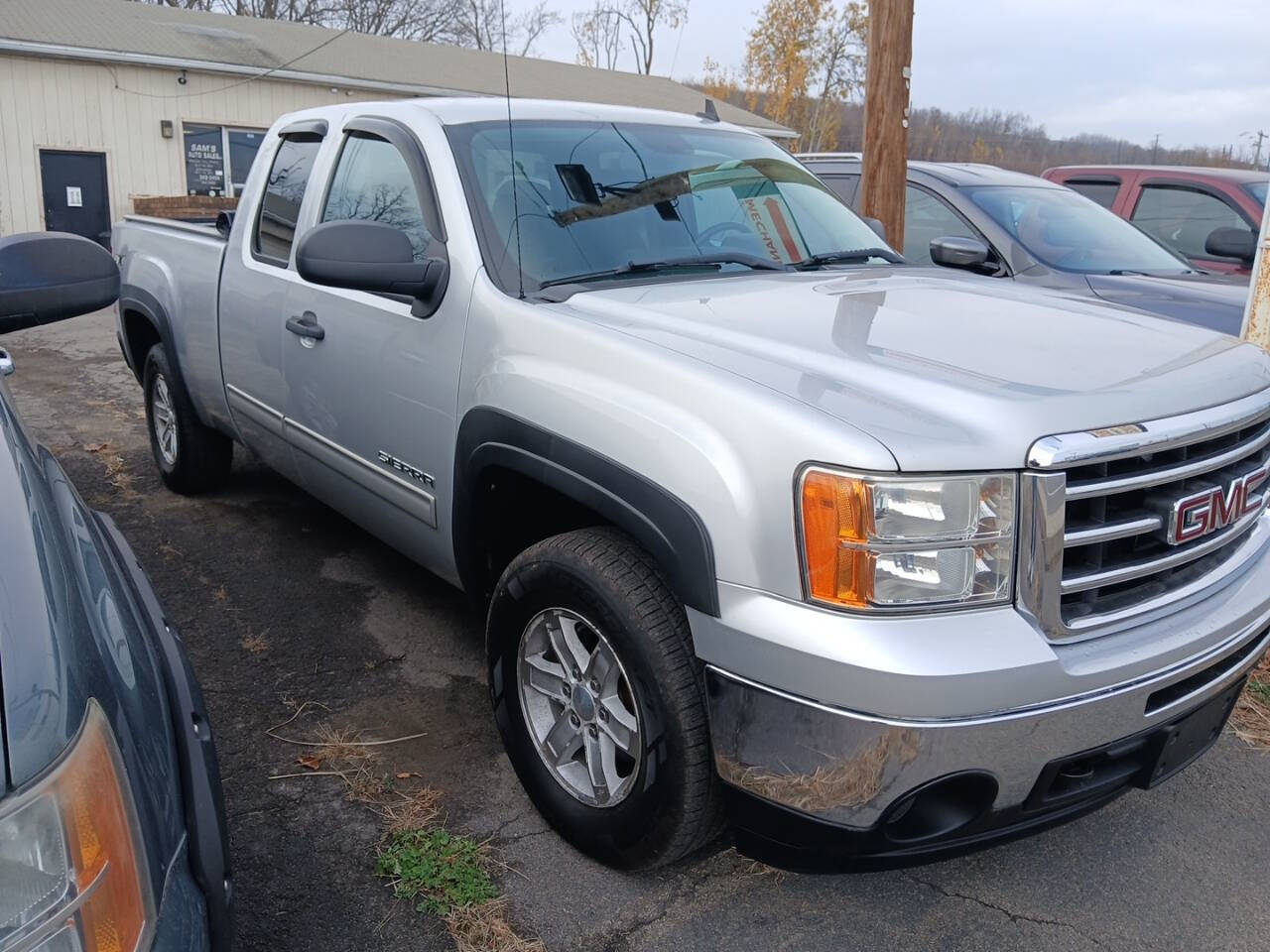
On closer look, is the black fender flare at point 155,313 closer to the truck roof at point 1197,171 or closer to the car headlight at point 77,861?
the car headlight at point 77,861

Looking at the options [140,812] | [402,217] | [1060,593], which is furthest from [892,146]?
[140,812]

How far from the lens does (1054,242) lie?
620 cm

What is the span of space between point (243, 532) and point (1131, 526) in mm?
3980

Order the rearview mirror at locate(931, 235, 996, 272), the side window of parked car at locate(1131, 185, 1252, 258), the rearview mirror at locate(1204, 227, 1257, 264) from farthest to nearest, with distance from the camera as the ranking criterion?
the side window of parked car at locate(1131, 185, 1252, 258) → the rearview mirror at locate(1204, 227, 1257, 264) → the rearview mirror at locate(931, 235, 996, 272)

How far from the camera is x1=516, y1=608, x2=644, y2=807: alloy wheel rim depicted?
8.29 ft

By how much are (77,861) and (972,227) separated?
5987 mm

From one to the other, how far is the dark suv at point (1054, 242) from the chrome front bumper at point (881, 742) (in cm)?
379

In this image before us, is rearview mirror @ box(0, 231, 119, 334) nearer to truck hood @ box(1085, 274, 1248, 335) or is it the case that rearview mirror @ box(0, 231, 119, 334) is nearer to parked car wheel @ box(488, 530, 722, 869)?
A: parked car wheel @ box(488, 530, 722, 869)

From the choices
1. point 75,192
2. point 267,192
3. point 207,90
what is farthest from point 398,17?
point 267,192

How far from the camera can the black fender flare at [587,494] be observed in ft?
7.11

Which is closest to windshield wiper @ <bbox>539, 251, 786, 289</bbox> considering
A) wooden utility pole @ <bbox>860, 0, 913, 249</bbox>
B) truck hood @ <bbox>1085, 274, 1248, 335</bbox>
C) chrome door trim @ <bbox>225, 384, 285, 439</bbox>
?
chrome door trim @ <bbox>225, 384, 285, 439</bbox>

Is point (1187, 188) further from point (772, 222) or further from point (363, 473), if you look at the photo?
point (363, 473)

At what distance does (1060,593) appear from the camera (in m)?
2.07

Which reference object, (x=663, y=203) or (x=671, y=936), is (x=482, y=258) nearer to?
(x=663, y=203)
